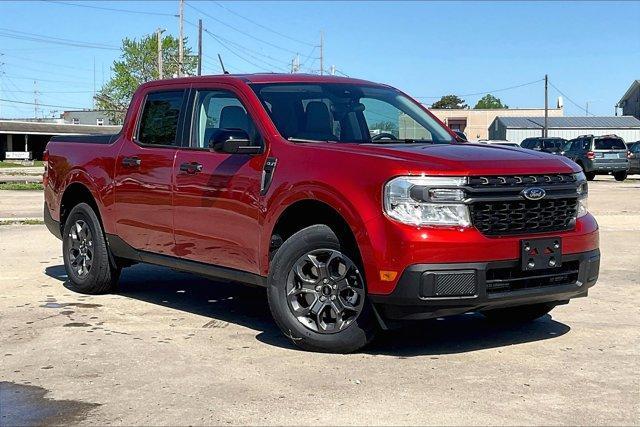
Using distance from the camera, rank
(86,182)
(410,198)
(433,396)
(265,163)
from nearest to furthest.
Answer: (433,396) < (410,198) < (265,163) < (86,182)

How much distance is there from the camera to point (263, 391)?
16.4 ft

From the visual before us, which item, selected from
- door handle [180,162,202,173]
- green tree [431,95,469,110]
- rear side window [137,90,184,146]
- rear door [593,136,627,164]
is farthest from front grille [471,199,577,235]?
green tree [431,95,469,110]

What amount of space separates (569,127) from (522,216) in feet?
279

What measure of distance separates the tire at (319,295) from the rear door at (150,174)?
1.52m

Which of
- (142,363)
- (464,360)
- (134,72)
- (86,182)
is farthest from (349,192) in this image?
(134,72)

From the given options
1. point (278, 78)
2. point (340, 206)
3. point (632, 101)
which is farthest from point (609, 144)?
point (632, 101)

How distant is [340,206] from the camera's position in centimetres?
566

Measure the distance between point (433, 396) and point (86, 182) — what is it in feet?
14.7

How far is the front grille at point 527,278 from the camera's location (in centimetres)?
554

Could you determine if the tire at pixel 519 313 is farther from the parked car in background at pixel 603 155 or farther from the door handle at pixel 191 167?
the parked car in background at pixel 603 155

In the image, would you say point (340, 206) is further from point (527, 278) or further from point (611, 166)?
point (611, 166)

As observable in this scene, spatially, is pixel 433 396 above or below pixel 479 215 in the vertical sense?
below

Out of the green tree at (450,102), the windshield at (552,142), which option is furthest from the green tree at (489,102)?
the windshield at (552,142)

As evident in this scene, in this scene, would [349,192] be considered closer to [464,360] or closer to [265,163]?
[265,163]
